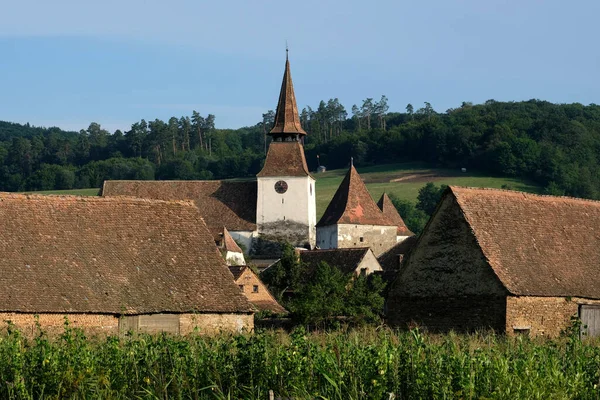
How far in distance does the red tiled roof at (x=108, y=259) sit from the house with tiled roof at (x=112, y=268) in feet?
0.09

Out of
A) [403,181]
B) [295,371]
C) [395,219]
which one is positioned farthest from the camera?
[403,181]

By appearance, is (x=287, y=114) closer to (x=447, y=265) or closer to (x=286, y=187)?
(x=286, y=187)

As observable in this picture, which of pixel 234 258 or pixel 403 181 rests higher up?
pixel 403 181

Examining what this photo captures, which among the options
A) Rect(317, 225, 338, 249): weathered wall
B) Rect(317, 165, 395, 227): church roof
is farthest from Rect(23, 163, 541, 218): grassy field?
Rect(317, 225, 338, 249): weathered wall

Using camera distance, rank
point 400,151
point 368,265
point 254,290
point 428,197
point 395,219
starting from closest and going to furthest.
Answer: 1. point 254,290
2. point 368,265
3. point 395,219
4. point 428,197
5. point 400,151

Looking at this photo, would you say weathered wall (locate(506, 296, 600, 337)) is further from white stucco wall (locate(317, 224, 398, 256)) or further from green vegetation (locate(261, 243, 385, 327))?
white stucco wall (locate(317, 224, 398, 256))

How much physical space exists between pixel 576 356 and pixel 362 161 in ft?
415

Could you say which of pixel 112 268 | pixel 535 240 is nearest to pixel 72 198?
pixel 112 268

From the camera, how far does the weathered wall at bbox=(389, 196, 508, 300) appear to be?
95.1 ft

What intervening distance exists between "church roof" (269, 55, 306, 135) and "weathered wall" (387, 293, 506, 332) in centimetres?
5245

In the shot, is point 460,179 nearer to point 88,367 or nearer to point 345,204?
point 345,204

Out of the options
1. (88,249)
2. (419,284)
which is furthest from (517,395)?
(88,249)

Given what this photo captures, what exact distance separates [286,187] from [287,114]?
5390mm

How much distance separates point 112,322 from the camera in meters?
29.3
